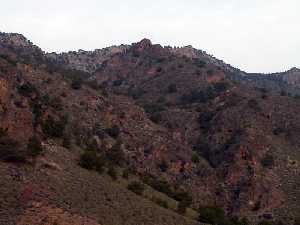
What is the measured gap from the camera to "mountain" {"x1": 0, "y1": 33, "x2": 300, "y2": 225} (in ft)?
132

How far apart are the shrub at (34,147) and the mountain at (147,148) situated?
11cm

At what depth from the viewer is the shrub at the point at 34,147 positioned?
4197 cm

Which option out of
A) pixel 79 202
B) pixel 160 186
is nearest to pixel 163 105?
pixel 160 186

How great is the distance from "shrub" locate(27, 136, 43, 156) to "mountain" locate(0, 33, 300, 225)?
0.11 metres

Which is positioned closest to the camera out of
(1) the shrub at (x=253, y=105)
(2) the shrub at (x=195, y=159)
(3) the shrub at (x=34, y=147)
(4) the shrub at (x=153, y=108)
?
(3) the shrub at (x=34, y=147)

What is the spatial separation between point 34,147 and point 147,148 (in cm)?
2982

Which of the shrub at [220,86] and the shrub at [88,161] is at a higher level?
the shrub at [220,86]

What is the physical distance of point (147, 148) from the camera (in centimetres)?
7119

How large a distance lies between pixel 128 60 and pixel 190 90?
2694cm

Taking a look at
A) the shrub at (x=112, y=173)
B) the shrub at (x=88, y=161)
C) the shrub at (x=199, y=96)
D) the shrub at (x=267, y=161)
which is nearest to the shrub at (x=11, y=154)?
the shrub at (x=88, y=161)

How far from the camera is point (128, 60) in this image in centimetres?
12850

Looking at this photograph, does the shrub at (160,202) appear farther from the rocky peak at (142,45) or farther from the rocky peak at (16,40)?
the rocky peak at (16,40)

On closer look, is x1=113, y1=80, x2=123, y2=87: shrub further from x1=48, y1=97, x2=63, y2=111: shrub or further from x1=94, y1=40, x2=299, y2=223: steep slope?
x1=48, y1=97, x2=63, y2=111: shrub

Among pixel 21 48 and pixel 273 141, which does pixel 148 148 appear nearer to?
pixel 273 141
